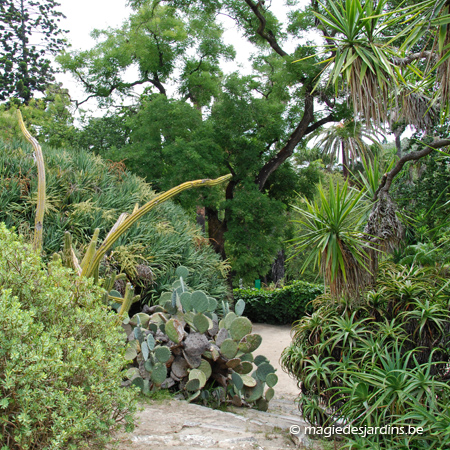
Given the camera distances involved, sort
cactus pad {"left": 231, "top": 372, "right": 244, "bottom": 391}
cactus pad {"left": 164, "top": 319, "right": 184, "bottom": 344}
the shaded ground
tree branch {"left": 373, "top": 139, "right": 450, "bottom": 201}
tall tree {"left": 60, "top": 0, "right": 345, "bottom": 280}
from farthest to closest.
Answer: tall tree {"left": 60, "top": 0, "right": 345, "bottom": 280} → cactus pad {"left": 231, "top": 372, "right": 244, "bottom": 391} → cactus pad {"left": 164, "top": 319, "right": 184, "bottom": 344} → tree branch {"left": 373, "top": 139, "right": 450, "bottom": 201} → the shaded ground

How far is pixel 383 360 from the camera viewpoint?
3.98 meters

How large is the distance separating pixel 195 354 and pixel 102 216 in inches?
124

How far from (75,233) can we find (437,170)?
7.08m

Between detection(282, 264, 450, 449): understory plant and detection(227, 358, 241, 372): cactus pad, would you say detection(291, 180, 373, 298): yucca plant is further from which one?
detection(227, 358, 241, 372): cactus pad

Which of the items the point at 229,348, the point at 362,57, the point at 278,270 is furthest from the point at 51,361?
the point at 278,270

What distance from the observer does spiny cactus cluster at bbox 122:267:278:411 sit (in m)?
4.77

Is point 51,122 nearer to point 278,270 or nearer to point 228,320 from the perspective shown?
point 278,270

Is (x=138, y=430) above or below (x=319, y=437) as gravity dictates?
above

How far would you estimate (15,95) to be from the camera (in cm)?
2344

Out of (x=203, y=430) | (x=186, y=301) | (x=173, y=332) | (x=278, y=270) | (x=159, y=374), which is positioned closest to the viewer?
(x=203, y=430)

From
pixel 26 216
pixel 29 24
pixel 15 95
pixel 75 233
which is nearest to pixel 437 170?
pixel 75 233

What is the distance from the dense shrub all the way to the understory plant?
2.29 meters

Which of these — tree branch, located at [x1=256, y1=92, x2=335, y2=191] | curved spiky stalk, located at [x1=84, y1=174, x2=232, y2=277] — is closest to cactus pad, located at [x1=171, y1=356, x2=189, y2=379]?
curved spiky stalk, located at [x1=84, y1=174, x2=232, y2=277]

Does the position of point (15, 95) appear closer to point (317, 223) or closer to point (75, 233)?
point (75, 233)
